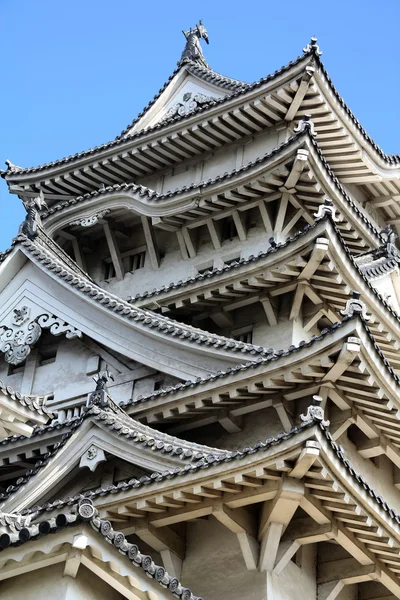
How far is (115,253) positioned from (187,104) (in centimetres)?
593

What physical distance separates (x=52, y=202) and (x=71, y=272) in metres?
6.16

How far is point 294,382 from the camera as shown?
59.8 feet

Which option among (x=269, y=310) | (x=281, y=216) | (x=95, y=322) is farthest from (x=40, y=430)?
(x=281, y=216)

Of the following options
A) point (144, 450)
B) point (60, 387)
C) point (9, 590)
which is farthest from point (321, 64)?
point (9, 590)

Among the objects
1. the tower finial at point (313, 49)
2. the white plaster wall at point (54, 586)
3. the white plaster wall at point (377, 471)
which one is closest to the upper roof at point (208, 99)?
the tower finial at point (313, 49)

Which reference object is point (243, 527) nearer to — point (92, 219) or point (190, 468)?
point (190, 468)

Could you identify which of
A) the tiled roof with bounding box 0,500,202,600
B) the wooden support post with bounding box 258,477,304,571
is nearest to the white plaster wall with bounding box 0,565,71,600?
the tiled roof with bounding box 0,500,202,600

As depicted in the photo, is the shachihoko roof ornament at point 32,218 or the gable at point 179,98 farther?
the gable at point 179,98

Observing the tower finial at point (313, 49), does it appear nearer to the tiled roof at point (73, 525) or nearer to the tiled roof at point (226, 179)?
the tiled roof at point (226, 179)

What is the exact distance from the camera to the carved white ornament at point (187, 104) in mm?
30656

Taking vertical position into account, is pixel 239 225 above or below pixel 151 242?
below

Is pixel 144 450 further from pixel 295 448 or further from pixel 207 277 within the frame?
pixel 207 277

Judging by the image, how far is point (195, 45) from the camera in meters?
33.8

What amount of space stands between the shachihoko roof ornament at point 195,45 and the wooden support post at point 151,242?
7.59 m
